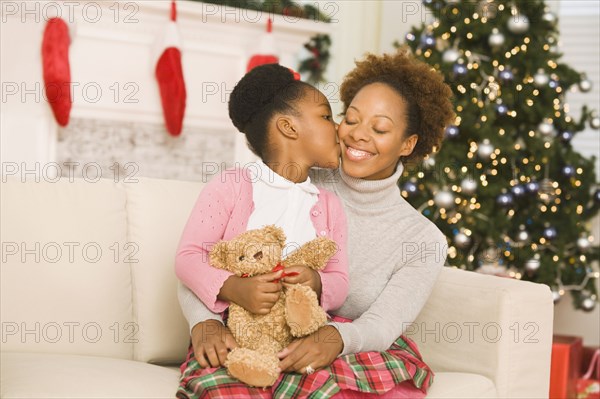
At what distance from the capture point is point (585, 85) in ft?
12.4

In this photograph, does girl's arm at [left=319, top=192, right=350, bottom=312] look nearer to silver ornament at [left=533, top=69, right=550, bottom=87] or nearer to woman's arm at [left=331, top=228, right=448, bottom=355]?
woman's arm at [left=331, top=228, right=448, bottom=355]

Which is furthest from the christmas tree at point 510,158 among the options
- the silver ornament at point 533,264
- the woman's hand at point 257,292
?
the woman's hand at point 257,292

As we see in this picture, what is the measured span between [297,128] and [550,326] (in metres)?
0.85

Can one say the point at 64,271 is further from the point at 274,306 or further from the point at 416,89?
the point at 416,89

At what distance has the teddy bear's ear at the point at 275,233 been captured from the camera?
167cm

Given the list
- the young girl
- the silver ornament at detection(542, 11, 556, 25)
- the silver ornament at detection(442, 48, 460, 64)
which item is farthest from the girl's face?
the silver ornament at detection(542, 11, 556, 25)

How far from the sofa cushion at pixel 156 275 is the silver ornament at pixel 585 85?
2.32 metres

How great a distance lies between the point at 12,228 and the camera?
80.5 inches

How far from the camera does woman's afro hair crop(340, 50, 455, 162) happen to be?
2.05m

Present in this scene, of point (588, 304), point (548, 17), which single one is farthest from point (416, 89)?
point (588, 304)

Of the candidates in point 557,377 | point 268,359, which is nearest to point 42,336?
point 268,359

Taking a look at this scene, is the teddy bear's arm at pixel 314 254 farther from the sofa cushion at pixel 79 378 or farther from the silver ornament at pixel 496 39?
the silver ornament at pixel 496 39

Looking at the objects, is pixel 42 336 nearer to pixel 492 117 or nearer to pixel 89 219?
pixel 89 219

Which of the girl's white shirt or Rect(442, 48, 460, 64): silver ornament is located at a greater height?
Rect(442, 48, 460, 64): silver ornament
